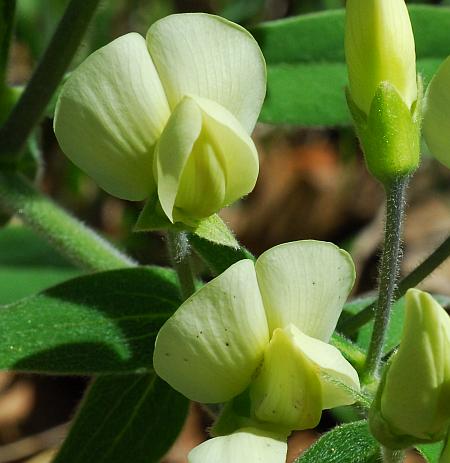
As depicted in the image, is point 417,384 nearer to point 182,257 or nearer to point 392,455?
point 392,455

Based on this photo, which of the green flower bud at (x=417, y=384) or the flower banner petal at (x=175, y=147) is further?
the flower banner petal at (x=175, y=147)

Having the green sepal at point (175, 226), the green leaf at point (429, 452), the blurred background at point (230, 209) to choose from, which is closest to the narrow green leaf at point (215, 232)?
the green sepal at point (175, 226)

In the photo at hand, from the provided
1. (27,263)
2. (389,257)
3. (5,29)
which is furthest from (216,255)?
(27,263)

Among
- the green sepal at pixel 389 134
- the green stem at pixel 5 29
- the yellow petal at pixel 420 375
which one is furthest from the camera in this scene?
the green stem at pixel 5 29

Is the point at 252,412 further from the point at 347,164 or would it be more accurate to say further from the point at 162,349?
the point at 347,164

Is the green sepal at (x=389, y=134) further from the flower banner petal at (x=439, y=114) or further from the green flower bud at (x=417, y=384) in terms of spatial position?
the green flower bud at (x=417, y=384)

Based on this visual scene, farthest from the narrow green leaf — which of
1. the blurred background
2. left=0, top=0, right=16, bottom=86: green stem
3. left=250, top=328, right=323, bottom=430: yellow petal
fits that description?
the blurred background
